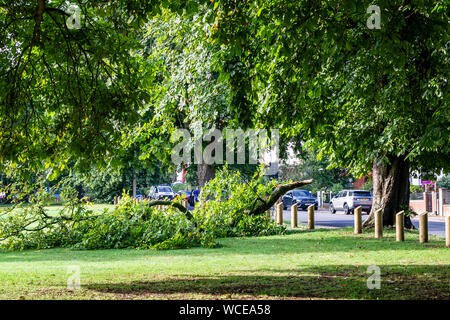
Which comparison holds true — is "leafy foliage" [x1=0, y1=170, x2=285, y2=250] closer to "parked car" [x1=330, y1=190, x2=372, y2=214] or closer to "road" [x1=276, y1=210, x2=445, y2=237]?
"road" [x1=276, y1=210, x2=445, y2=237]

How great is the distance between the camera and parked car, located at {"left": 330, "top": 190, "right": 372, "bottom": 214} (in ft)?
124

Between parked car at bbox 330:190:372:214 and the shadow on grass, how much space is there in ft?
94.5

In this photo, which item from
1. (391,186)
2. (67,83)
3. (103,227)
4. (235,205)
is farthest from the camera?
(391,186)

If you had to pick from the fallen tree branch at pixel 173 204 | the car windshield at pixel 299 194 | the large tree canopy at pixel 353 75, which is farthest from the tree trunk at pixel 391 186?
the car windshield at pixel 299 194

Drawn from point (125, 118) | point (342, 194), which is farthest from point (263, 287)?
point (342, 194)

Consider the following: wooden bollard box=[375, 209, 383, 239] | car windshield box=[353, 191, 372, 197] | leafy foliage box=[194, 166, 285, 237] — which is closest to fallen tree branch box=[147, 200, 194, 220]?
leafy foliage box=[194, 166, 285, 237]

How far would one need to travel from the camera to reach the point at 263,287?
770 cm

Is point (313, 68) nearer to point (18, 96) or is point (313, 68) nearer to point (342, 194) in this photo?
point (18, 96)

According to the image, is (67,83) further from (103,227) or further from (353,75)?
(353,75)

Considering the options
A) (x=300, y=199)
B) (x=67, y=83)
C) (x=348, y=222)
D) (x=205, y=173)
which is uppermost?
(x=67, y=83)

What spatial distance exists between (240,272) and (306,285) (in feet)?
6.05

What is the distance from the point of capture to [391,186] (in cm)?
1845

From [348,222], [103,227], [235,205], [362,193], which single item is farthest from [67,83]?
[362,193]

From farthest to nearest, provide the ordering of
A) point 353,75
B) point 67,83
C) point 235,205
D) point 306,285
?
1. point 235,205
2. point 353,75
3. point 67,83
4. point 306,285
